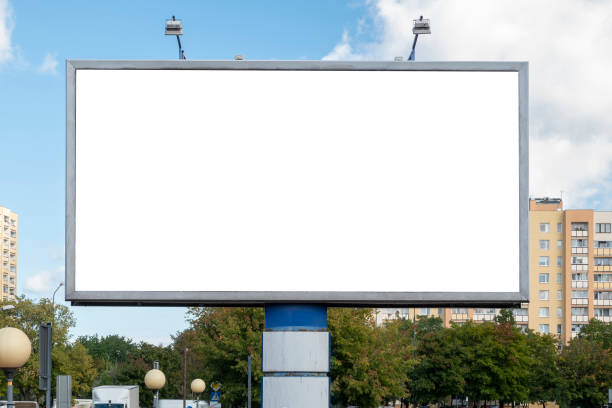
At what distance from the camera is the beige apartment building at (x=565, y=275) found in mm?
111688

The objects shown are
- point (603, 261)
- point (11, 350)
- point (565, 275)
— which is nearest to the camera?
point (11, 350)

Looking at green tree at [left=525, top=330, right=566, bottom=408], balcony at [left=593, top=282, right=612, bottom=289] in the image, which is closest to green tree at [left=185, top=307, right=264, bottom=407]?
green tree at [left=525, top=330, right=566, bottom=408]

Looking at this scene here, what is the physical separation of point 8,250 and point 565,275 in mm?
96837

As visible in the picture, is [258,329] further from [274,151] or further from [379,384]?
[274,151]

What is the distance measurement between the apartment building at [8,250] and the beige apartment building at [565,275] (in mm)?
72865

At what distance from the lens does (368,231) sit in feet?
68.0

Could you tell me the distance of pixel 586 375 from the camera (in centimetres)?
6225

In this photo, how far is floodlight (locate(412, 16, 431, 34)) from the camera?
73.7 feet

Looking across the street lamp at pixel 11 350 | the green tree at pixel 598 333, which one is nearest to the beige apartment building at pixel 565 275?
the green tree at pixel 598 333

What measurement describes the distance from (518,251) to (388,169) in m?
3.79

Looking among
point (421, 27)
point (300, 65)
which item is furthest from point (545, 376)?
point (300, 65)

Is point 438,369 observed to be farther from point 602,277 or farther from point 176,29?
point 602,277

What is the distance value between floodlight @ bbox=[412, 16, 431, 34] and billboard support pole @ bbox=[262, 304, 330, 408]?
306 inches

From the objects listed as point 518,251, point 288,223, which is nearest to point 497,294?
point 518,251
